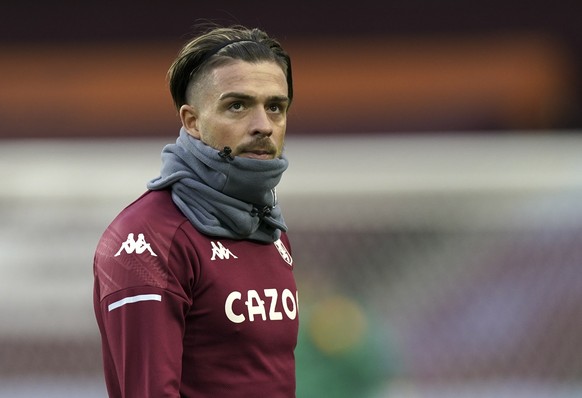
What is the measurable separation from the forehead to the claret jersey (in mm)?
261

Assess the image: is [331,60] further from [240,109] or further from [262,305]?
[262,305]

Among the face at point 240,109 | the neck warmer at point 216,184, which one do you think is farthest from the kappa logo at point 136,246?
the face at point 240,109

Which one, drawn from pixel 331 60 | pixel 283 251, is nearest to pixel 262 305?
pixel 283 251

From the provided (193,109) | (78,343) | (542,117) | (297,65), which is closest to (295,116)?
(297,65)

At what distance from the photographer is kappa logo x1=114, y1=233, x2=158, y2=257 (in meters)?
2.23

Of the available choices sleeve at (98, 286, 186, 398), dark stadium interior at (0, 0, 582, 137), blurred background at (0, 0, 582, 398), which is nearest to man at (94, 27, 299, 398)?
sleeve at (98, 286, 186, 398)

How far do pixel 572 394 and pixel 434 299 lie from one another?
0.82 metres

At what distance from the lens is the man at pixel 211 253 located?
2.21 m

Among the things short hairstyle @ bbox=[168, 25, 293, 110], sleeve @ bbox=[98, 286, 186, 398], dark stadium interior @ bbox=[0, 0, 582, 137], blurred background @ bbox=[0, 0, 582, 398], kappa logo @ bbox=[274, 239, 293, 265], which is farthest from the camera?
dark stadium interior @ bbox=[0, 0, 582, 137]

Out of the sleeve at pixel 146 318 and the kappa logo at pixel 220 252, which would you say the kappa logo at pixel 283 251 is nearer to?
the kappa logo at pixel 220 252

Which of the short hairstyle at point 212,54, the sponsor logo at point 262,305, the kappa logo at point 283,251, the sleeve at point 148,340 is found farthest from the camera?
the kappa logo at point 283,251

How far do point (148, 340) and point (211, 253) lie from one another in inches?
9.3

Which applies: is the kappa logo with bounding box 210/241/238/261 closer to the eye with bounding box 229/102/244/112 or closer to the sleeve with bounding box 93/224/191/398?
the sleeve with bounding box 93/224/191/398

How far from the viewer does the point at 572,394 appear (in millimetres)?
5523
